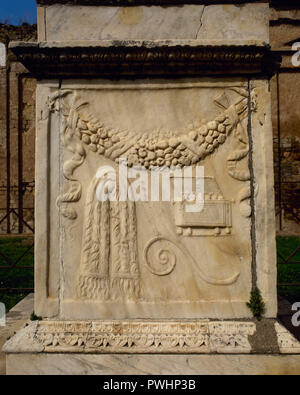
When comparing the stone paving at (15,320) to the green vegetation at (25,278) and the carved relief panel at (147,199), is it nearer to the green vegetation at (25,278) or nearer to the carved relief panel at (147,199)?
the carved relief panel at (147,199)

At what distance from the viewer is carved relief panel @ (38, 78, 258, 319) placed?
8.20 ft

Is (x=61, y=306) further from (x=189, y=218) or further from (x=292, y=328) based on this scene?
(x=292, y=328)

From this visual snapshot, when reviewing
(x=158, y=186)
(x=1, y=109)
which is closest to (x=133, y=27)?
(x=158, y=186)

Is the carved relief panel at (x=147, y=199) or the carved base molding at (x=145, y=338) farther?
the carved relief panel at (x=147, y=199)

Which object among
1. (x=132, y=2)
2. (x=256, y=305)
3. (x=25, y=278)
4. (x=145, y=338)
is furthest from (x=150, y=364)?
(x=25, y=278)

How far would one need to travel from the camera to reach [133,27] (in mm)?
2533

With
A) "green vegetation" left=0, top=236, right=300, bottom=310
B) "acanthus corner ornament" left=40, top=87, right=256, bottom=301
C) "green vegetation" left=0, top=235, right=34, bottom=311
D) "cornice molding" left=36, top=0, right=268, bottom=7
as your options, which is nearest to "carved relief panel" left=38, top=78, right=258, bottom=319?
"acanthus corner ornament" left=40, top=87, right=256, bottom=301

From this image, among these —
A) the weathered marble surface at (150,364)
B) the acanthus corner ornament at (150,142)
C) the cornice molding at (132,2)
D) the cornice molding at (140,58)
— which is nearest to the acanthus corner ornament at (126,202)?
the acanthus corner ornament at (150,142)

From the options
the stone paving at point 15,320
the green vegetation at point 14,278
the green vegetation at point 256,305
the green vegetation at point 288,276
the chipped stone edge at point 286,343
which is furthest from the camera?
the green vegetation at point 14,278

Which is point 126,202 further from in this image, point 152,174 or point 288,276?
point 288,276

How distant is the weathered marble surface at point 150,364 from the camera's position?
2.30m

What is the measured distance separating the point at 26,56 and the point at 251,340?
2276mm

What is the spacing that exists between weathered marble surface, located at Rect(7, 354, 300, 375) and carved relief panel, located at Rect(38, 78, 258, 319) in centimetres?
27

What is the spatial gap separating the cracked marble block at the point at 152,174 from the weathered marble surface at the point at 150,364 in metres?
0.24
